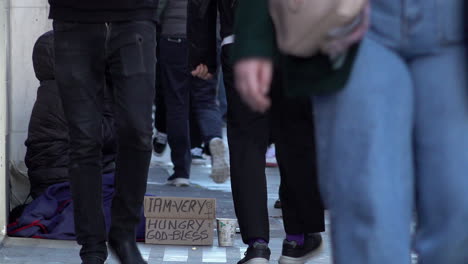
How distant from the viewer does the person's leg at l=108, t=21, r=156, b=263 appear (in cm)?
429

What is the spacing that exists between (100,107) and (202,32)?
736 mm

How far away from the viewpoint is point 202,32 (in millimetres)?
4918

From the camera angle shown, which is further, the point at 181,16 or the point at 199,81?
the point at 199,81

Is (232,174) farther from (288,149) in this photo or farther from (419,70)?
(419,70)

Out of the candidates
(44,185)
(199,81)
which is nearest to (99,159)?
(44,185)

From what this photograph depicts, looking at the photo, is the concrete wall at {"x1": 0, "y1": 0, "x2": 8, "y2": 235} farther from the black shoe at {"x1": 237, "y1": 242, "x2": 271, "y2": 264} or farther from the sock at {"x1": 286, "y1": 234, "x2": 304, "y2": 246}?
the sock at {"x1": 286, "y1": 234, "x2": 304, "y2": 246}

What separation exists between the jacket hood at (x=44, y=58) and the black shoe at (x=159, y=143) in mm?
3106

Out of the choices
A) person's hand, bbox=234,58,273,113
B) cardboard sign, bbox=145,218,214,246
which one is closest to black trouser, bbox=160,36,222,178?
cardboard sign, bbox=145,218,214,246

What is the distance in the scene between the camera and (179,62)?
7.48 metres

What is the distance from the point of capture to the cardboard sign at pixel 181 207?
5.51 m

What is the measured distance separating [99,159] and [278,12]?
6.96 feet

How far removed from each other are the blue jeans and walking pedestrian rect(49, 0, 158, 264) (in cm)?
207

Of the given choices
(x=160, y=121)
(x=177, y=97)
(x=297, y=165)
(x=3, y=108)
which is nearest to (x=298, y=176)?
(x=297, y=165)

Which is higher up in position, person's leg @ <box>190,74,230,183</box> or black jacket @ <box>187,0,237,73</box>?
black jacket @ <box>187,0,237,73</box>
